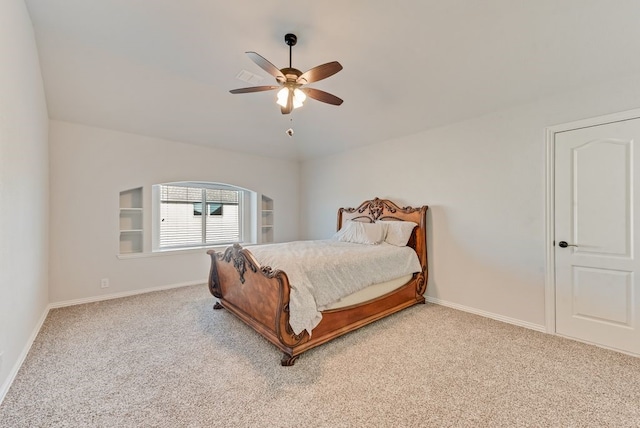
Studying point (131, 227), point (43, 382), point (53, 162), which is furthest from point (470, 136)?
point (53, 162)

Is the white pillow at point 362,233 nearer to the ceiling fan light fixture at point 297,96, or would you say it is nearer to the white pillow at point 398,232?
the white pillow at point 398,232

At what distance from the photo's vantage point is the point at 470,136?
135 inches

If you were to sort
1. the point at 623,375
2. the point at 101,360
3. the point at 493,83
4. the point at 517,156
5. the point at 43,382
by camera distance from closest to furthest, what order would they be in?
the point at 43,382, the point at 623,375, the point at 101,360, the point at 493,83, the point at 517,156

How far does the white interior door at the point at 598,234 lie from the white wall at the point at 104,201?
5.00 meters

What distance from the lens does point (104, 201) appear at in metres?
3.87

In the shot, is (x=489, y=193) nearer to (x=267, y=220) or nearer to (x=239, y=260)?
(x=239, y=260)

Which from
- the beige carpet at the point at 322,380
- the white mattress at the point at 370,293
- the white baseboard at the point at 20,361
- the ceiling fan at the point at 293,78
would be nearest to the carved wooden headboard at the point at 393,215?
the white mattress at the point at 370,293

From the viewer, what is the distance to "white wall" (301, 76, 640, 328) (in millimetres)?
2887

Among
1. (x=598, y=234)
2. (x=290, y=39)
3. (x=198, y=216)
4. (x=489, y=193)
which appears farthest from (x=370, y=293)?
(x=198, y=216)

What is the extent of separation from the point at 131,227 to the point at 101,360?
99.3 inches

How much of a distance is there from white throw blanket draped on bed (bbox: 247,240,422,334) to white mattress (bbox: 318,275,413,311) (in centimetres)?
7

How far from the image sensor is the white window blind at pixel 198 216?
4746mm

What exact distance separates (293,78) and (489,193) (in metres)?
2.66

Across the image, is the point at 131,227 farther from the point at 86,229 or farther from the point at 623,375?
the point at 623,375
